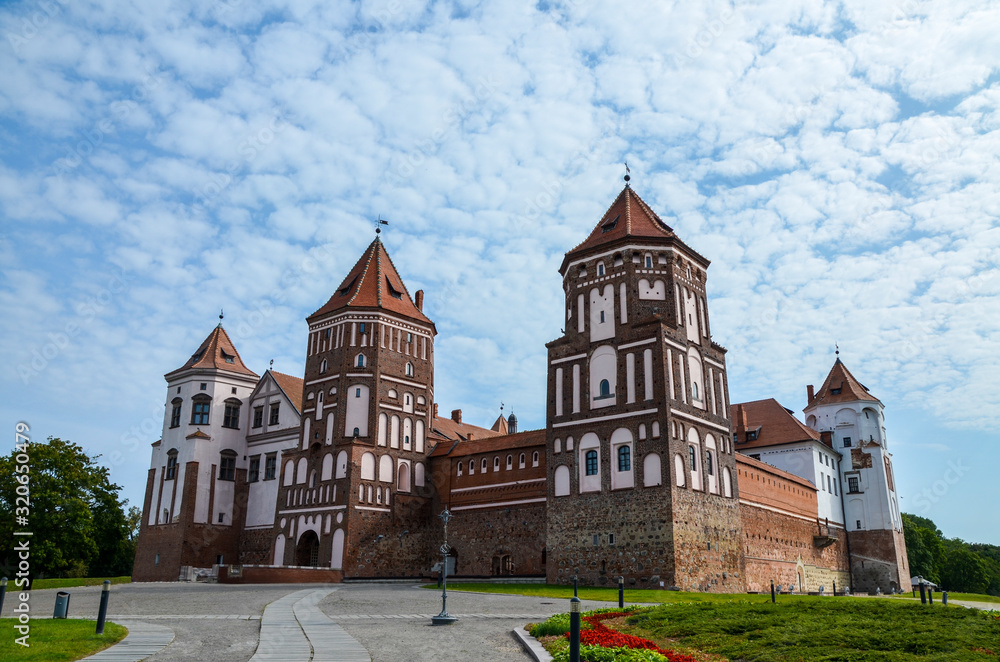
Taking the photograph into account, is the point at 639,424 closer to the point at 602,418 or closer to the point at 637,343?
the point at 602,418

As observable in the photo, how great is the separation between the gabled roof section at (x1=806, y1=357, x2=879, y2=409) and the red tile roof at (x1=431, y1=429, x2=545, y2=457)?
32.4 metres

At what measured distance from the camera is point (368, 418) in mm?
47438

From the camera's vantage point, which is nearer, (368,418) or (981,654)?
(981,654)

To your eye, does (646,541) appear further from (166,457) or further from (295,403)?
(166,457)

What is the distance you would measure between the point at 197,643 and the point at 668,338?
Answer: 28367mm

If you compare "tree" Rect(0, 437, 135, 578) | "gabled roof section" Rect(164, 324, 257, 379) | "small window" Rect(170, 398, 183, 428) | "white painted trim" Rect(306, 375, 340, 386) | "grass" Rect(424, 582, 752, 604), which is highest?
"gabled roof section" Rect(164, 324, 257, 379)

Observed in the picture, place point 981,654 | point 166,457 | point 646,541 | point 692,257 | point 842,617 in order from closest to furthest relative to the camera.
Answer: point 981,654 < point 842,617 < point 646,541 < point 692,257 < point 166,457

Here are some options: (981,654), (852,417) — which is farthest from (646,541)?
(852,417)

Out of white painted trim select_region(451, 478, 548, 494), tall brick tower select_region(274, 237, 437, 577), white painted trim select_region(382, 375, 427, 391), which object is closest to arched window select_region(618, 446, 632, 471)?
white painted trim select_region(451, 478, 548, 494)

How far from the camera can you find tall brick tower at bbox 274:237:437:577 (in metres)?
45.4

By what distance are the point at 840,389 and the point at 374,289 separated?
4094cm

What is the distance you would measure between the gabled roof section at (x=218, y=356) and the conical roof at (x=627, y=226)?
24754 millimetres

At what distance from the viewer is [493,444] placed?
47.5 m

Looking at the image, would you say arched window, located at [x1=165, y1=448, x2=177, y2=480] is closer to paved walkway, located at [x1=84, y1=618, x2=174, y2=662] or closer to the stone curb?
paved walkway, located at [x1=84, y1=618, x2=174, y2=662]
